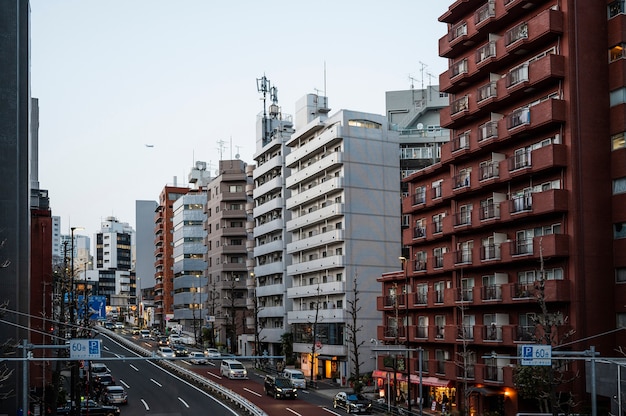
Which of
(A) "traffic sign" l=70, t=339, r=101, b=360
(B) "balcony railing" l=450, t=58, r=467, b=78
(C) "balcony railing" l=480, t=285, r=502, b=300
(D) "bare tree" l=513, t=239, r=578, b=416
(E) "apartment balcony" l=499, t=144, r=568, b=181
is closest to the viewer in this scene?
(A) "traffic sign" l=70, t=339, r=101, b=360

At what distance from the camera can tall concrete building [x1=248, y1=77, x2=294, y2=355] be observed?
10112cm

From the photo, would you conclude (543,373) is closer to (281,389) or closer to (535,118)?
(535,118)

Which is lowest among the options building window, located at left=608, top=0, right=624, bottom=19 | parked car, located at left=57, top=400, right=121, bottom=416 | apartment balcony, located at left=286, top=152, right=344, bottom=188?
parked car, located at left=57, top=400, right=121, bottom=416

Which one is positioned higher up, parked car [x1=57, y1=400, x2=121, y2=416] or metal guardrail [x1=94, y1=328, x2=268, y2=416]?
parked car [x1=57, y1=400, x2=121, y2=416]

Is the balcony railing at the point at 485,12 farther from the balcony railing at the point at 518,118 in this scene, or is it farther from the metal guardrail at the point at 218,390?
the metal guardrail at the point at 218,390

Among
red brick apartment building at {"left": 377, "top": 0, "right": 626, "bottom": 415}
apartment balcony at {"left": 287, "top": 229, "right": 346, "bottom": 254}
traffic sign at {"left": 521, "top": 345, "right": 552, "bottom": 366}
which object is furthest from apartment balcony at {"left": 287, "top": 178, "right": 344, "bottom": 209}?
traffic sign at {"left": 521, "top": 345, "right": 552, "bottom": 366}

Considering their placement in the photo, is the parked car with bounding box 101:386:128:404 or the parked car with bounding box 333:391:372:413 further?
the parked car with bounding box 101:386:128:404

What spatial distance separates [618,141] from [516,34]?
9662 millimetres

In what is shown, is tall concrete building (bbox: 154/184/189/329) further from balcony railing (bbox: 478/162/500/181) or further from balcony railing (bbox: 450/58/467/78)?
balcony railing (bbox: 478/162/500/181)

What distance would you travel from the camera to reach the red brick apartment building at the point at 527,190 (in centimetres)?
4706

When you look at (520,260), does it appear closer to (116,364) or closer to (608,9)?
(608,9)

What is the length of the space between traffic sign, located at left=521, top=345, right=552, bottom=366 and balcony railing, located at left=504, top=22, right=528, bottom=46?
25097 mm

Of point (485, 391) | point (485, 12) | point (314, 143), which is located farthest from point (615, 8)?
point (314, 143)

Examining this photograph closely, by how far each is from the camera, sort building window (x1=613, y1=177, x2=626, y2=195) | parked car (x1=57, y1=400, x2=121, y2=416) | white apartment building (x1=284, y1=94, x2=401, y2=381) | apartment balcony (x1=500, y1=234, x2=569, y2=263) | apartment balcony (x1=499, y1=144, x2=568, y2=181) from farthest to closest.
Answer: white apartment building (x1=284, y1=94, x2=401, y2=381) → parked car (x1=57, y1=400, x2=121, y2=416) → building window (x1=613, y1=177, x2=626, y2=195) → apartment balcony (x1=499, y1=144, x2=568, y2=181) → apartment balcony (x1=500, y1=234, x2=569, y2=263)
